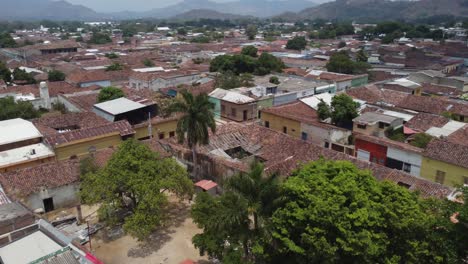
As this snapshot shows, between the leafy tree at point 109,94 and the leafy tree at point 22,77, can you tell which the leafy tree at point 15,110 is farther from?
the leafy tree at point 22,77

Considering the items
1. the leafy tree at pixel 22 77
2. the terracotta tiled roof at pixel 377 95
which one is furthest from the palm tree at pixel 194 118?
the leafy tree at pixel 22 77

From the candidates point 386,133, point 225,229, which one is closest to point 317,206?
point 225,229

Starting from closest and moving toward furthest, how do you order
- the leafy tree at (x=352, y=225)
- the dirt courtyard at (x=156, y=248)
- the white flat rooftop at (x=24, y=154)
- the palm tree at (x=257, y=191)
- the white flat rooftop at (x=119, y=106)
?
1. the leafy tree at (x=352, y=225)
2. the palm tree at (x=257, y=191)
3. the dirt courtyard at (x=156, y=248)
4. the white flat rooftop at (x=24, y=154)
5. the white flat rooftop at (x=119, y=106)

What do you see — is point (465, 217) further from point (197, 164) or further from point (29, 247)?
point (197, 164)

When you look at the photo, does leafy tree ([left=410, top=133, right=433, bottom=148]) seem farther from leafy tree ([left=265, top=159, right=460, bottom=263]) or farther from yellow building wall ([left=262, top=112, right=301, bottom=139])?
leafy tree ([left=265, top=159, right=460, bottom=263])

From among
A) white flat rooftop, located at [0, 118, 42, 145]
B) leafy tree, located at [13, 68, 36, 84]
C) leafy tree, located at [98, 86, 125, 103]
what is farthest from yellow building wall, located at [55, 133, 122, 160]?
leafy tree, located at [13, 68, 36, 84]

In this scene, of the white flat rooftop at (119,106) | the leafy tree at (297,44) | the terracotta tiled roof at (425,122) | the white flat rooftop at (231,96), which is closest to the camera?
the terracotta tiled roof at (425,122)

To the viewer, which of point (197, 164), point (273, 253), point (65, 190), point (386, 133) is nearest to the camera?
point (273, 253)
